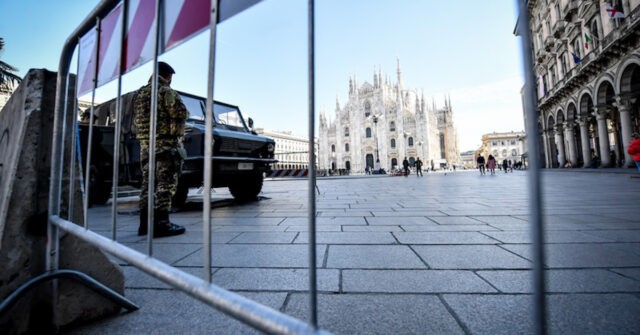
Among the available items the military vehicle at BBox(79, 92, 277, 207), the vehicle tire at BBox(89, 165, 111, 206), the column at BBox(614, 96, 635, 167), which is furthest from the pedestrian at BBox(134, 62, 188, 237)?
the column at BBox(614, 96, 635, 167)

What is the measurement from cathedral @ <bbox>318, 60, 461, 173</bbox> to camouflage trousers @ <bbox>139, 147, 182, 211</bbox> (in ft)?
150

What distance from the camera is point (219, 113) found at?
5969mm

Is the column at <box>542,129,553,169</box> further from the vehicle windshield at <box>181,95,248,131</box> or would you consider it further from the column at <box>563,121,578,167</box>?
the vehicle windshield at <box>181,95,248,131</box>

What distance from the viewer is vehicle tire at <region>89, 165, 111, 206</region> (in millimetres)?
6188

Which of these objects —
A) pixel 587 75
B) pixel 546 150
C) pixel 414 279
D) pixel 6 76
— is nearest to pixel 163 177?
pixel 414 279

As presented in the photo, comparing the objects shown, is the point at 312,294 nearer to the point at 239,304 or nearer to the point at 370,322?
the point at 239,304

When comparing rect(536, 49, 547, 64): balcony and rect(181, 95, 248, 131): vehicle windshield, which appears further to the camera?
rect(536, 49, 547, 64): balcony

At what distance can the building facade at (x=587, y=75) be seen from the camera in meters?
13.5

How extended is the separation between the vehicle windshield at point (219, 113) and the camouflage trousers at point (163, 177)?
85.7 inches

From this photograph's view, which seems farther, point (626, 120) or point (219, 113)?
point (626, 120)

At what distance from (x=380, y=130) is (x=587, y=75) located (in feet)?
120

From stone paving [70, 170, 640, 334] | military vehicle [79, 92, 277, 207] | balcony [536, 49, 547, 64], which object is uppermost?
balcony [536, 49, 547, 64]

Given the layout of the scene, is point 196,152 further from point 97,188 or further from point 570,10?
point 570,10

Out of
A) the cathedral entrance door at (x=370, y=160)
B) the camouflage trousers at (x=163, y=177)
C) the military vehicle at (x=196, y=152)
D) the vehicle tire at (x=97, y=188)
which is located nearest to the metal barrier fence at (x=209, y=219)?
the camouflage trousers at (x=163, y=177)
